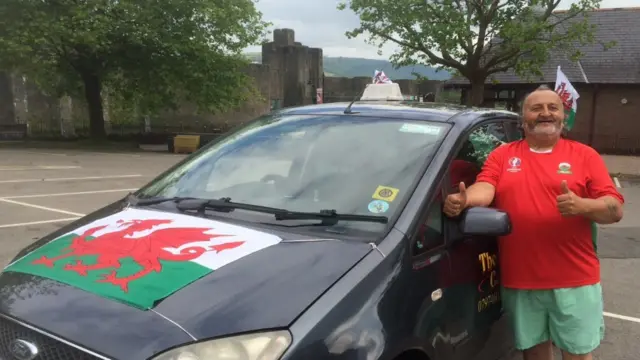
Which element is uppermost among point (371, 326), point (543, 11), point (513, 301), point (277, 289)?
point (543, 11)

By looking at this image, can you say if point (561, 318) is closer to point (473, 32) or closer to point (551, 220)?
point (551, 220)

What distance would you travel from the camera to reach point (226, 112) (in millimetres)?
35531

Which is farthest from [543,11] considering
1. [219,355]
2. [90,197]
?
[219,355]

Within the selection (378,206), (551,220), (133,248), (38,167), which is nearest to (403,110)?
(378,206)

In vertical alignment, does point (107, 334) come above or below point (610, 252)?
above

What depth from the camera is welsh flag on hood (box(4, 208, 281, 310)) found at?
1930 millimetres

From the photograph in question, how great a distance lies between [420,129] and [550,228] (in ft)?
2.65

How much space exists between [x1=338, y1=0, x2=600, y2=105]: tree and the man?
18.0 metres

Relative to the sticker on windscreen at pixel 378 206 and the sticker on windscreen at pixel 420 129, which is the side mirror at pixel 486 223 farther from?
the sticker on windscreen at pixel 420 129

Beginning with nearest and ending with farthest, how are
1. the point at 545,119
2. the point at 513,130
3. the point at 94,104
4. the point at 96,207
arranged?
1. the point at 545,119
2. the point at 513,130
3. the point at 96,207
4. the point at 94,104

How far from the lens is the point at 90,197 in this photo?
10.6 m

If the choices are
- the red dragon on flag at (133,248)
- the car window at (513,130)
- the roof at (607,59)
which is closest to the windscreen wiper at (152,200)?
the red dragon on flag at (133,248)

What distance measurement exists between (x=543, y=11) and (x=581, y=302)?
21.9m

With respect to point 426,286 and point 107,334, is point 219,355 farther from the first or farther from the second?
point 426,286
